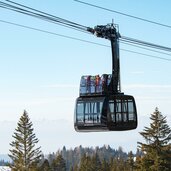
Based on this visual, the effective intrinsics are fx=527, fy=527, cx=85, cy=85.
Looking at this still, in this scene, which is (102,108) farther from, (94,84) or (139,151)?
(139,151)

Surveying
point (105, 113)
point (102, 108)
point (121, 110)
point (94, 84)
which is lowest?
point (105, 113)

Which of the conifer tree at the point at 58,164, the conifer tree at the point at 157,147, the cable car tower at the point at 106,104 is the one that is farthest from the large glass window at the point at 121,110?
the conifer tree at the point at 58,164

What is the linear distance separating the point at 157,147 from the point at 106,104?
102ft

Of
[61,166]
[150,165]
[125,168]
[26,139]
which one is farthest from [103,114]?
[61,166]

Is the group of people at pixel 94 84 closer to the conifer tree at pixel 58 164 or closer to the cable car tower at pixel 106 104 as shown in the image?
the cable car tower at pixel 106 104

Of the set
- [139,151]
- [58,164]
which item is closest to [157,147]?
[139,151]

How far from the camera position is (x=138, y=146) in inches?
2413

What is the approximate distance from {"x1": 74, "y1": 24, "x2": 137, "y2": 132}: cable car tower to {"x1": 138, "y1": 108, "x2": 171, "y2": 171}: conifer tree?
93.1 feet

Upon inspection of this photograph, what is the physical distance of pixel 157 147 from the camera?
60.2 meters

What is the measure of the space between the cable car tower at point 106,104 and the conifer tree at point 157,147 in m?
28.4

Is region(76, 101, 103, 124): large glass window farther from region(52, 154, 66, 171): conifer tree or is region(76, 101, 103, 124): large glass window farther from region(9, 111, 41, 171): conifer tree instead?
region(52, 154, 66, 171): conifer tree

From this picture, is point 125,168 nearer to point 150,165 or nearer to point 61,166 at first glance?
point 61,166

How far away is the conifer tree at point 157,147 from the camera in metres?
59.1

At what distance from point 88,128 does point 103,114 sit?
1594 mm
